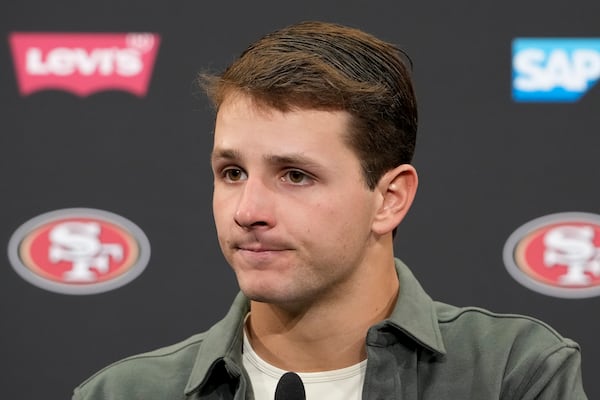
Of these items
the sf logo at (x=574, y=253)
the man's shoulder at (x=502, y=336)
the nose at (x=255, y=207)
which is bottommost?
the sf logo at (x=574, y=253)

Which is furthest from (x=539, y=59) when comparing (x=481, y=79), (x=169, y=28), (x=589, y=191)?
(x=169, y=28)

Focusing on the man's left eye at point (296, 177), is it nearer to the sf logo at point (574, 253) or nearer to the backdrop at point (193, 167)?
the backdrop at point (193, 167)

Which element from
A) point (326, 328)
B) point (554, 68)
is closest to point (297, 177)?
point (326, 328)

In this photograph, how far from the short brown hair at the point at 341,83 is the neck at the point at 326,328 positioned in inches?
6.0

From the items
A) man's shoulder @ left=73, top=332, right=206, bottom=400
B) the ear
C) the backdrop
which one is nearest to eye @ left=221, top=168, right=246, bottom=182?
the ear

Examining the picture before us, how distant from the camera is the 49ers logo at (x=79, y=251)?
1924 millimetres

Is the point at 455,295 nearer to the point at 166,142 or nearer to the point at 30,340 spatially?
the point at 166,142

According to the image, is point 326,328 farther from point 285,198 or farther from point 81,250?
point 81,250

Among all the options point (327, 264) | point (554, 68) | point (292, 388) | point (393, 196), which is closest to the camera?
point (292, 388)

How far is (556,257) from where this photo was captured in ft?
6.23

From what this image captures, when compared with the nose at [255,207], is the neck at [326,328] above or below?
below

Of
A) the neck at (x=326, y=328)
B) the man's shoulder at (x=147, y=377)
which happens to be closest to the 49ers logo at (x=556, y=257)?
the neck at (x=326, y=328)

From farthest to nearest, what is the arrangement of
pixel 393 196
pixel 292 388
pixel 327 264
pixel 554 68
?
pixel 554 68 → pixel 393 196 → pixel 327 264 → pixel 292 388

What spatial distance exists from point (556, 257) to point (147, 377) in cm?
84
